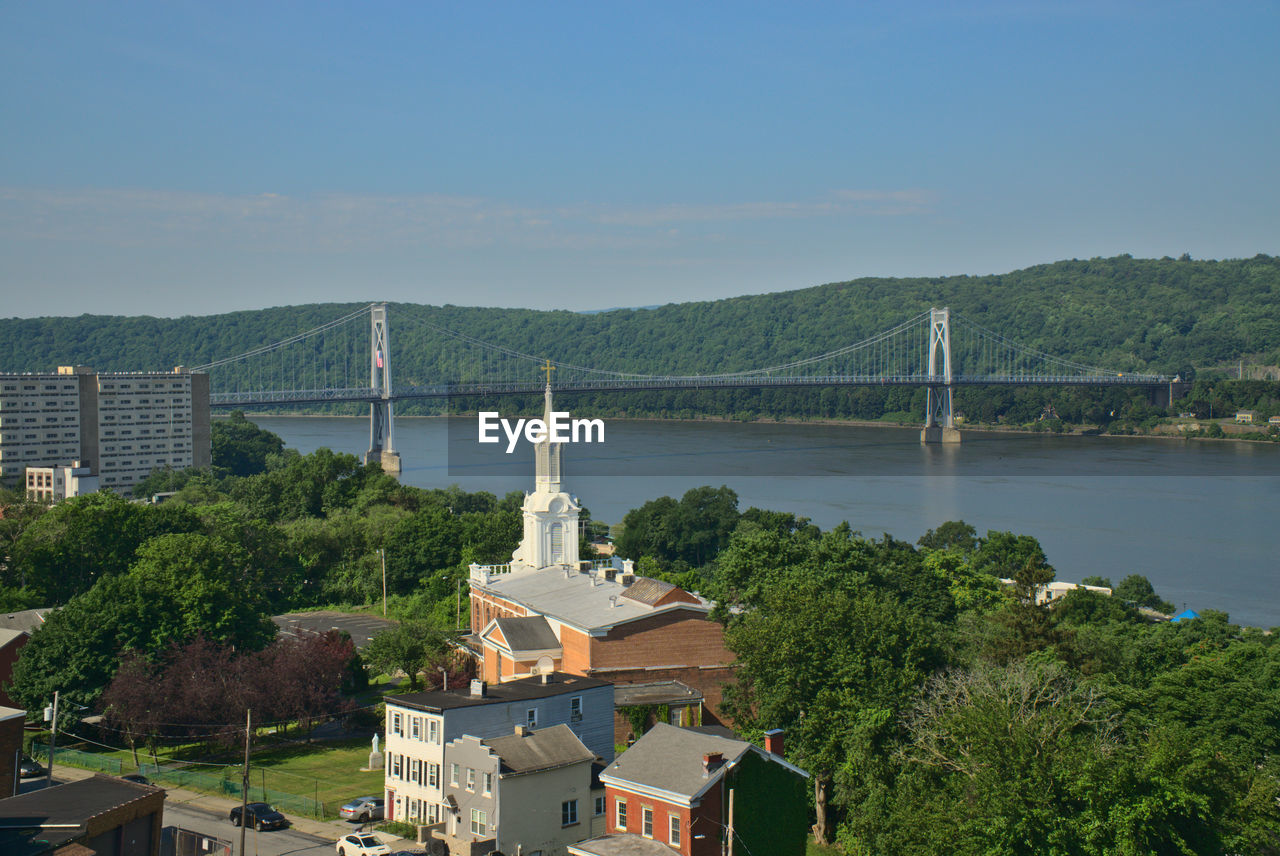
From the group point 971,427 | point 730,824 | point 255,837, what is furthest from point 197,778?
point 971,427

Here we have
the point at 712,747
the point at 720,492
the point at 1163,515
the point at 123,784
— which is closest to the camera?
the point at 123,784

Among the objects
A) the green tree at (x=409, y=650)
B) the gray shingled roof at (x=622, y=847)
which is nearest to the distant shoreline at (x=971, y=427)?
the green tree at (x=409, y=650)

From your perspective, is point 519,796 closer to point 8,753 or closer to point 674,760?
point 674,760

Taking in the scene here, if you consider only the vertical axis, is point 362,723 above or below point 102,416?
below

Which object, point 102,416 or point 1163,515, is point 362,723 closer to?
point 1163,515

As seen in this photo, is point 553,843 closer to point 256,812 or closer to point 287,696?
point 256,812

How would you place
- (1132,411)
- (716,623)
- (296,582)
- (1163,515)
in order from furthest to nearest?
(1132,411) → (1163,515) → (296,582) → (716,623)

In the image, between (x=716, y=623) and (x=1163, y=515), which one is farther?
(x=1163, y=515)

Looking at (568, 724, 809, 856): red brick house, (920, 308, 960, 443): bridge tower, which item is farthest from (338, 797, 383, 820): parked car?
(920, 308, 960, 443): bridge tower

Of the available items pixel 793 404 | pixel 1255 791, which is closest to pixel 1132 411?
pixel 793 404
